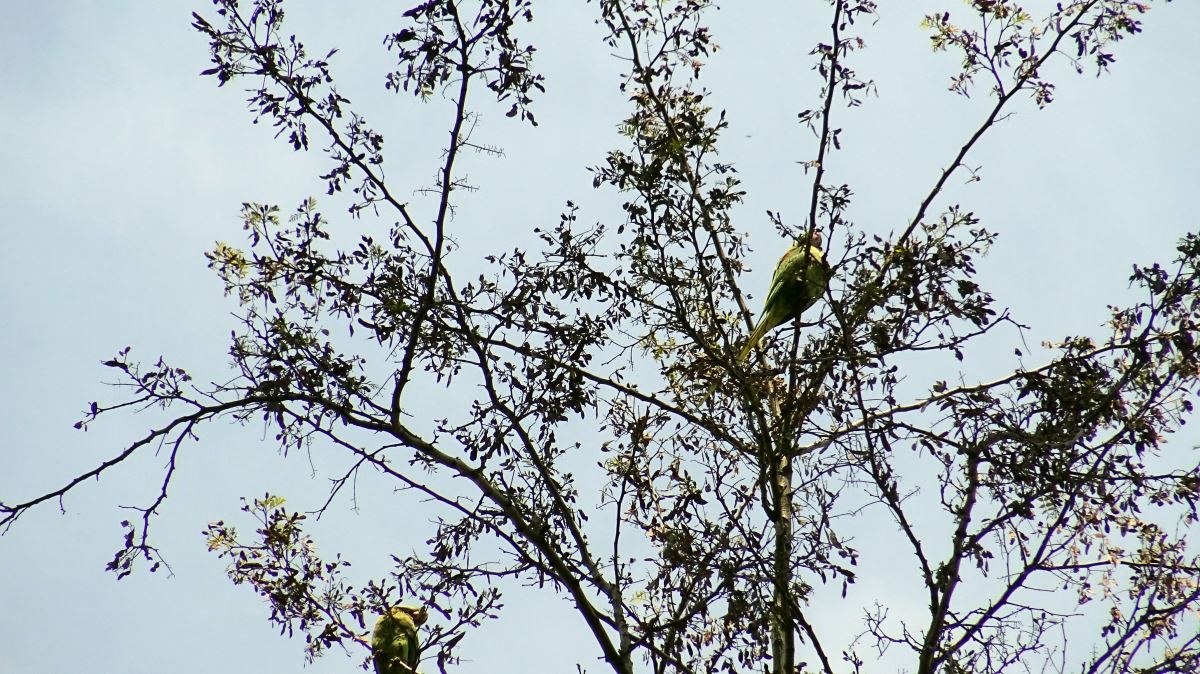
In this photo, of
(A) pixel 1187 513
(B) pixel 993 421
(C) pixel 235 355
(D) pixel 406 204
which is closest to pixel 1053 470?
(B) pixel 993 421

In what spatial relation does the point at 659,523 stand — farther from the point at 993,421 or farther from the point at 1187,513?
the point at 1187,513

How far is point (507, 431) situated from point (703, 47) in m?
1.84

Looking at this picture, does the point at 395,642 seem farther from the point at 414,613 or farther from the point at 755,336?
the point at 755,336

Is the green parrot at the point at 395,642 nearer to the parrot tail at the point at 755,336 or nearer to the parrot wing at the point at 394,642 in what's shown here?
the parrot wing at the point at 394,642

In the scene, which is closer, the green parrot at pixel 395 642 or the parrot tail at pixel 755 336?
the green parrot at pixel 395 642

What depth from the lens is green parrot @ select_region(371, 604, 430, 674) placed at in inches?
159

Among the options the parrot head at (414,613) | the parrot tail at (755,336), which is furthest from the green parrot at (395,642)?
the parrot tail at (755,336)

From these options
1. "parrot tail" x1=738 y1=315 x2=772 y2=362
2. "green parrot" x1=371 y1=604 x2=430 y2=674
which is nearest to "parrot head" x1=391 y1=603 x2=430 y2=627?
"green parrot" x1=371 y1=604 x2=430 y2=674

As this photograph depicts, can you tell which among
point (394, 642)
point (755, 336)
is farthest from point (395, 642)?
point (755, 336)

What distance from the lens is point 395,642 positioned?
409 cm

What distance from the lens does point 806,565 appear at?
13.5 ft

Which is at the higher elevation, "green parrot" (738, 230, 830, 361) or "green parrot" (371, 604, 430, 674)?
"green parrot" (738, 230, 830, 361)

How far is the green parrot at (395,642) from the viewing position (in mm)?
4027

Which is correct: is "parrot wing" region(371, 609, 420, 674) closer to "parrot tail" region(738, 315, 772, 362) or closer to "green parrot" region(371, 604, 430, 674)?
"green parrot" region(371, 604, 430, 674)
